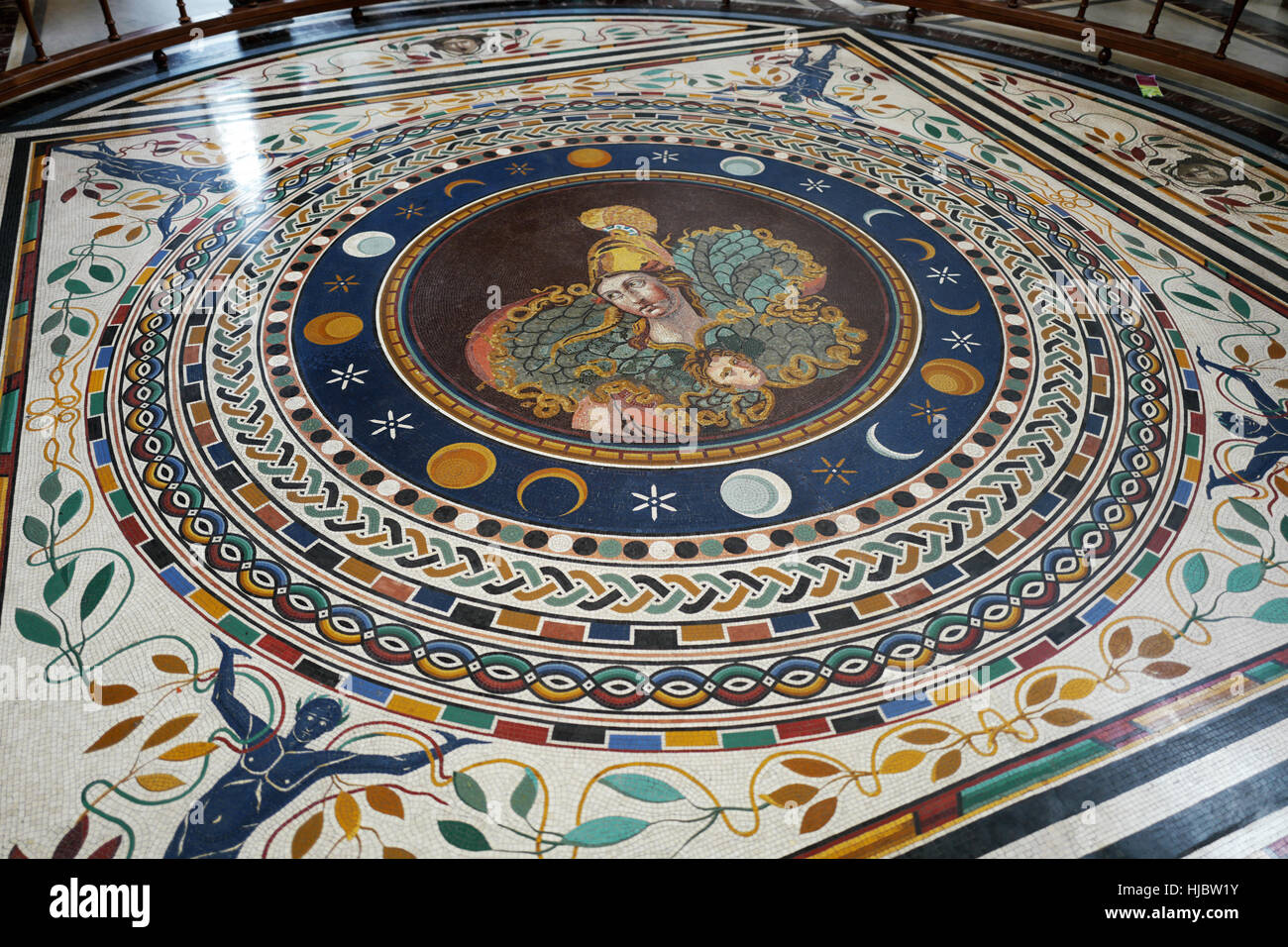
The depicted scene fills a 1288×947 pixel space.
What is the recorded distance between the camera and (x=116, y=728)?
1.89 meters

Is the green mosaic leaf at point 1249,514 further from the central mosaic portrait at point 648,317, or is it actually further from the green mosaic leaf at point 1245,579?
the central mosaic portrait at point 648,317

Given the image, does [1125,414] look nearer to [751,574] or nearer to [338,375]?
[751,574]

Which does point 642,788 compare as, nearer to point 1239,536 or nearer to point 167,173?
point 1239,536

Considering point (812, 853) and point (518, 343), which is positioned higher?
point (518, 343)

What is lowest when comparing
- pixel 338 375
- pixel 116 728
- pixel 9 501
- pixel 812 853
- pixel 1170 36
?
pixel 812 853

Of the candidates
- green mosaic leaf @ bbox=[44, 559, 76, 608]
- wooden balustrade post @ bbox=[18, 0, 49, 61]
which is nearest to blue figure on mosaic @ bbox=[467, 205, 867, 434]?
green mosaic leaf @ bbox=[44, 559, 76, 608]

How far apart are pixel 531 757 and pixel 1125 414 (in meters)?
2.00

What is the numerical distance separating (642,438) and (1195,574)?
57.2 inches

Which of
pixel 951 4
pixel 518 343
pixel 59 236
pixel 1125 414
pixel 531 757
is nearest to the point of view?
pixel 531 757

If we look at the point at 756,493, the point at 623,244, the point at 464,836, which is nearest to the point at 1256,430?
the point at 756,493

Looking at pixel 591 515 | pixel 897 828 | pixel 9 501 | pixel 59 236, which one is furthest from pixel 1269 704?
pixel 59 236

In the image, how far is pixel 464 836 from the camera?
1734mm

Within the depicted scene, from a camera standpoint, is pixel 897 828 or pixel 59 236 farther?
pixel 59 236

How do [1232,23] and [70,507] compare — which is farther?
[1232,23]
